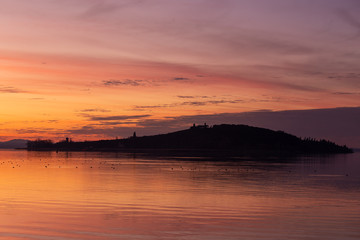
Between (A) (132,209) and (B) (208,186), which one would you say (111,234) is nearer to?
(A) (132,209)

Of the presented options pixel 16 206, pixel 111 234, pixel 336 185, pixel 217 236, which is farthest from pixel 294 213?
pixel 336 185

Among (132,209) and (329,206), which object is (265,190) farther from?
(132,209)

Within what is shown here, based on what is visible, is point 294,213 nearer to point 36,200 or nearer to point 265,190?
point 265,190

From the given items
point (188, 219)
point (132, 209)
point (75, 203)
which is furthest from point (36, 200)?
point (188, 219)

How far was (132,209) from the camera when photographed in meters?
27.9

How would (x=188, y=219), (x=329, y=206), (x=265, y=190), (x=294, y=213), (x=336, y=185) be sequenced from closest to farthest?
1. (x=188, y=219)
2. (x=294, y=213)
3. (x=329, y=206)
4. (x=265, y=190)
5. (x=336, y=185)

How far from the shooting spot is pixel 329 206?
30.1m

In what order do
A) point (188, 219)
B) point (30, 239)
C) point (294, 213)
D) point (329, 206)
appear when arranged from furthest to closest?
point (329, 206) < point (294, 213) < point (188, 219) < point (30, 239)

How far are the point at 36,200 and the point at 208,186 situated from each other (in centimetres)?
1620

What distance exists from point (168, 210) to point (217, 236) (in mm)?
7615

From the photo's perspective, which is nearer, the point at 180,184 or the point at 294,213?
the point at 294,213

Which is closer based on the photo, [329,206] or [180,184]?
[329,206]

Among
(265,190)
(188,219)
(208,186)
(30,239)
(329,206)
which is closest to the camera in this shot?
(30,239)

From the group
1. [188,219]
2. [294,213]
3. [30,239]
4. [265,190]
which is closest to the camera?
[30,239]
